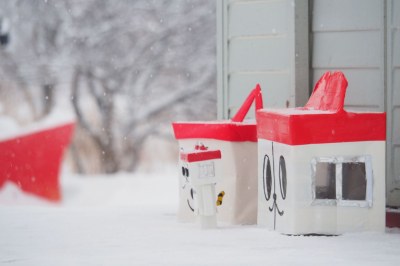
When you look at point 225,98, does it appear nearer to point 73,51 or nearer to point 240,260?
point 240,260

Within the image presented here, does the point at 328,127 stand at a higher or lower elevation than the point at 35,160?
higher

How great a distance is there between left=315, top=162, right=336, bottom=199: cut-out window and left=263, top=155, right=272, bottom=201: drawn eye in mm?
199

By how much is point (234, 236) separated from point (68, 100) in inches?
304

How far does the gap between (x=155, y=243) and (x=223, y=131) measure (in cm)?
71

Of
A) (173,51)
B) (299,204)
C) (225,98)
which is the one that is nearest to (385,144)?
(299,204)

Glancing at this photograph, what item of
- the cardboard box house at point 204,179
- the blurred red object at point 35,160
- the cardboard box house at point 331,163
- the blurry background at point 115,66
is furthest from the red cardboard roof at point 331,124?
the blurry background at point 115,66

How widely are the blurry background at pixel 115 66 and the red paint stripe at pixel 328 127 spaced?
280 inches

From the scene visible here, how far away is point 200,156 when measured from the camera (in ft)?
15.7

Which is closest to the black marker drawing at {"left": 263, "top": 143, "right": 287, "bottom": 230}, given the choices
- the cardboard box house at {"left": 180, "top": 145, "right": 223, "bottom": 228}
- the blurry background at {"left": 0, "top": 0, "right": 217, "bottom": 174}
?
the cardboard box house at {"left": 180, "top": 145, "right": 223, "bottom": 228}

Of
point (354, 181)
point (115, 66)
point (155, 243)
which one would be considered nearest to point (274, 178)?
point (354, 181)

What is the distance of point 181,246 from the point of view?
14.3ft

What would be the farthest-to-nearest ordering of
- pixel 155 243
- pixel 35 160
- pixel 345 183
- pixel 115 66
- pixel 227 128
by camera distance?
pixel 35 160
pixel 115 66
pixel 227 128
pixel 345 183
pixel 155 243

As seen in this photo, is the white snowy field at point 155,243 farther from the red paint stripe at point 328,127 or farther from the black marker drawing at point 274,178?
the red paint stripe at point 328,127

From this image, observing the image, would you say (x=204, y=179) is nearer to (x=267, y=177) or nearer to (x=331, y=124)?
(x=267, y=177)
